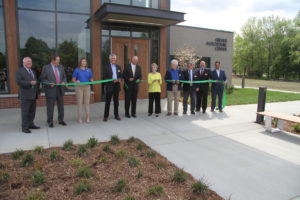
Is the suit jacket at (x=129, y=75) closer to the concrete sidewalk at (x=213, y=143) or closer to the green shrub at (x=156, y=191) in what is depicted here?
the concrete sidewalk at (x=213, y=143)

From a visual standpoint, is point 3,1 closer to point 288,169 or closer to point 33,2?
point 33,2

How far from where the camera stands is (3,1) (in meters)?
8.80

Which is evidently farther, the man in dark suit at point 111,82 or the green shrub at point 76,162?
the man in dark suit at point 111,82

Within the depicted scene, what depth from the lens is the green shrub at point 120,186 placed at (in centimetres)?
321

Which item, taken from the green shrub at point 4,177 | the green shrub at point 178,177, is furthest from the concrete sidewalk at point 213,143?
the green shrub at point 4,177

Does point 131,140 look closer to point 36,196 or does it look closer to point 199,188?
point 199,188

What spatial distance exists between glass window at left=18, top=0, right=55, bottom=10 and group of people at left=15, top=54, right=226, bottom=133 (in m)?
3.52

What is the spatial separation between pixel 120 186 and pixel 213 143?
9.50 feet

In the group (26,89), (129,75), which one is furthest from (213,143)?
(26,89)

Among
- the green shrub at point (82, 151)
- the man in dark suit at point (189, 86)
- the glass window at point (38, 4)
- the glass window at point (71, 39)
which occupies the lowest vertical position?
the green shrub at point (82, 151)

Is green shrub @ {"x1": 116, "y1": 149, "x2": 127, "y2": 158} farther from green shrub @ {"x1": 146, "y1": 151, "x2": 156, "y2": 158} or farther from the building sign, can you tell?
the building sign

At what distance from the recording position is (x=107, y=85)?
7.32 meters

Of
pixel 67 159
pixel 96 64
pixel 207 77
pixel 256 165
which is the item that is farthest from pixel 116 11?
pixel 256 165

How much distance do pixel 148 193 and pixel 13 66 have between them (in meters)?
8.23
